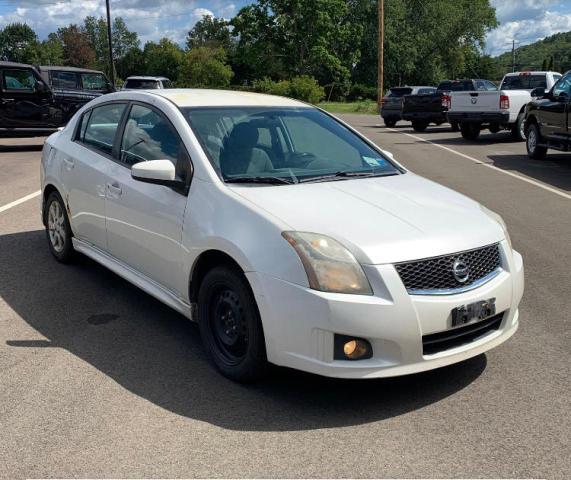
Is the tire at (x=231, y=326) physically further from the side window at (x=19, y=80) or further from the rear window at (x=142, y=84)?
the rear window at (x=142, y=84)

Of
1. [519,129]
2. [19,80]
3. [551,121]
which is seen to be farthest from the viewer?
[519,129]

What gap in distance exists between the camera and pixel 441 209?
422 cm

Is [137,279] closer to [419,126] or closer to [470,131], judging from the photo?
[470,131]

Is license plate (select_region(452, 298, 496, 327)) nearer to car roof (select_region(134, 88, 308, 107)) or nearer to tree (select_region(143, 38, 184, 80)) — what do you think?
car roof (select_region(134, 88, 308, 107))

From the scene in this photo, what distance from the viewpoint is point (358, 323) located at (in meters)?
3.50

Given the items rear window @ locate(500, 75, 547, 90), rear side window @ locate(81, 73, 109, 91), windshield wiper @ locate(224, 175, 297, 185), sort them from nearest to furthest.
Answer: windshield wiper @ locate(224, 175, 297, 185)
rear side window @ locate(81, 73, 109, 91)
rear window @ locate(500, 75, 547, 90)

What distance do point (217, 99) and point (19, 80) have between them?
1357cm

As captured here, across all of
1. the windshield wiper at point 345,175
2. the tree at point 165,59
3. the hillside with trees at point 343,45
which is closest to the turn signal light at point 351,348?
the windshield wiper at point 345,175

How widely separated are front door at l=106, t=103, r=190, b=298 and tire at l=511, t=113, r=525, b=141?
16.7 metres

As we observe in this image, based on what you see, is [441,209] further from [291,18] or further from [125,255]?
[291,18]

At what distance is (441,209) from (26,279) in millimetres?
3747

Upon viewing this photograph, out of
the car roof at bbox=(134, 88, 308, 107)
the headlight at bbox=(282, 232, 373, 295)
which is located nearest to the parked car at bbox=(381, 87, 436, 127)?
the car roof at bbox=(134, 88, 308, 107)

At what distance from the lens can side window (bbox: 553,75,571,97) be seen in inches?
551

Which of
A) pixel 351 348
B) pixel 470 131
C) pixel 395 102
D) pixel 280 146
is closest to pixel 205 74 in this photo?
pixel 395 102
